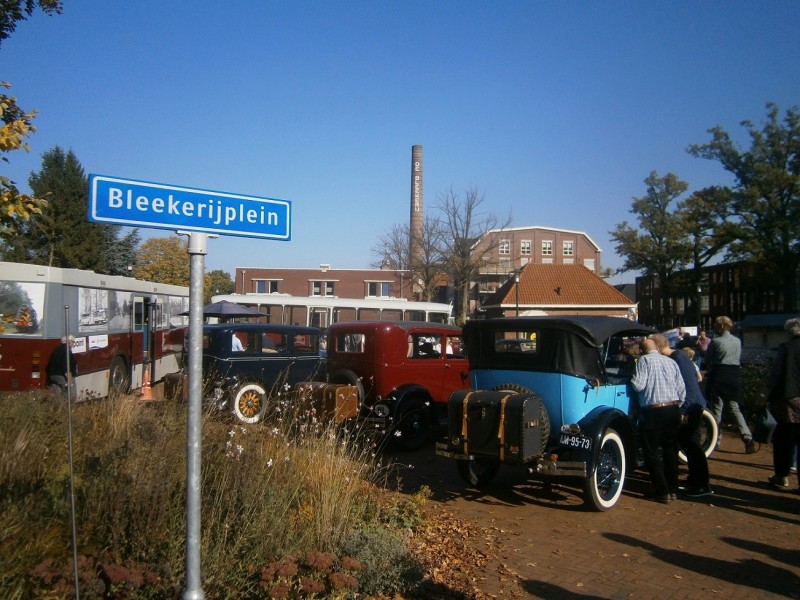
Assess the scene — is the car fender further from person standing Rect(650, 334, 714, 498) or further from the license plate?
person standing Rect(650, 334, 714, 498)

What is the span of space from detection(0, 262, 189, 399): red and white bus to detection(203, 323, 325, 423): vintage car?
68.6 inches

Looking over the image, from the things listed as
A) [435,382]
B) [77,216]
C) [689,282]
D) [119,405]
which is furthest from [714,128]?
[119,405]

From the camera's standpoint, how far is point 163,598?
391 centimetres

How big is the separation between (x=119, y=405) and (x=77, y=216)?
74.5ft

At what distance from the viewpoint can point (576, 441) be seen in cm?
674

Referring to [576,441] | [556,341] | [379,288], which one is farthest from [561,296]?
[576,441]

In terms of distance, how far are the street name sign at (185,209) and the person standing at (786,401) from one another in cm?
622

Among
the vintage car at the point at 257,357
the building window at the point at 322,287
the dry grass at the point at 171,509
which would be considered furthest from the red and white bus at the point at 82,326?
the building window at the point at 322,287

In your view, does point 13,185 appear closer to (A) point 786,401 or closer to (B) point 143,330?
(A) point 786,401

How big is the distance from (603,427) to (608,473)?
62 cm

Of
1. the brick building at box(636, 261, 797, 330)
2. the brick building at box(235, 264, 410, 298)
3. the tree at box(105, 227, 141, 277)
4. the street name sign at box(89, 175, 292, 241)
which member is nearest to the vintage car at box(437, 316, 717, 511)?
the street name sign at box(89, 175, 292, 241)

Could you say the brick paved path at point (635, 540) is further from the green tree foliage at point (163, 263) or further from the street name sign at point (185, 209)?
the green tree foliage at point (163, 263)

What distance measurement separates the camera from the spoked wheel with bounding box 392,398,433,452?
34.4 ft

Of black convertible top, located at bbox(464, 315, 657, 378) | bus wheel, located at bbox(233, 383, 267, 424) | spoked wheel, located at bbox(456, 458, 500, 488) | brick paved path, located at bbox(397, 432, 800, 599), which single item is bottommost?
brick paved path, located at bbox(397, 432, 800, 599)
